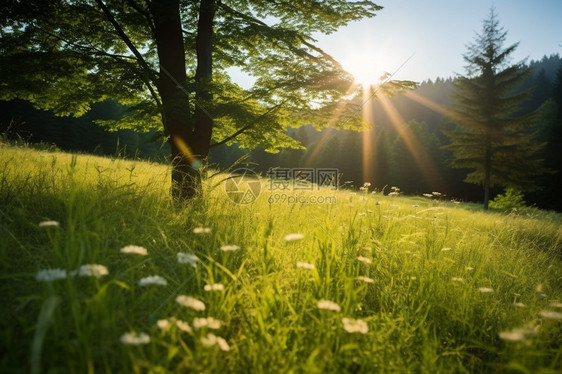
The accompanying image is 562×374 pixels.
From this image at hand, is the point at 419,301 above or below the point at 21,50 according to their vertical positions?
below

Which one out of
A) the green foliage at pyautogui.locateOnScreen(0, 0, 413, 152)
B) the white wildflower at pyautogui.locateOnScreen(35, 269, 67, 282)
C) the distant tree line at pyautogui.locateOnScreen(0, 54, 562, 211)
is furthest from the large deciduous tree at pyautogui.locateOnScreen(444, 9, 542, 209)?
the white wildflower at pyautogui.locateOnScreen(35, 269, 67, 282)

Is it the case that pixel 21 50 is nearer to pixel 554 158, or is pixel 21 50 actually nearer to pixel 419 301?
pixel 419 301

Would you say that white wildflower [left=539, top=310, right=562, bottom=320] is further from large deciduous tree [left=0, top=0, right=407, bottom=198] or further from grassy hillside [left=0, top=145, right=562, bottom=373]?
large deciduous tree [left=0, top=0, right=407, bottom=198]

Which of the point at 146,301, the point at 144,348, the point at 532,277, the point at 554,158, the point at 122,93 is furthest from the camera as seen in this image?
the point at 554,158

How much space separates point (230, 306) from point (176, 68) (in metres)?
4.92

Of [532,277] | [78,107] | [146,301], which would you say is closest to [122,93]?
[78,107]

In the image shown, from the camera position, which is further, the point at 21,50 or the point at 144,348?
the point at 21,50

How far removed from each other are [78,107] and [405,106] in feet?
306

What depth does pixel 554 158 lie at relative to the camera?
32531 millimetres

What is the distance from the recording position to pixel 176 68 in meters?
5.13

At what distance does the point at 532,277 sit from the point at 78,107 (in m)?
8.48

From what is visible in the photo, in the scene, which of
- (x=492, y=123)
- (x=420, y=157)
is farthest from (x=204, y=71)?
(x=420, y=157)

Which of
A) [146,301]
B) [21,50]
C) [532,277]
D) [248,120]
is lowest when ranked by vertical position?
[532,277]

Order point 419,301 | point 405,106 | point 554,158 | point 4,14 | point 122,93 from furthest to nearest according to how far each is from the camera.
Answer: point 405,106 < point 554,158 < point 122,93 < point 4,14 < point 419,301
